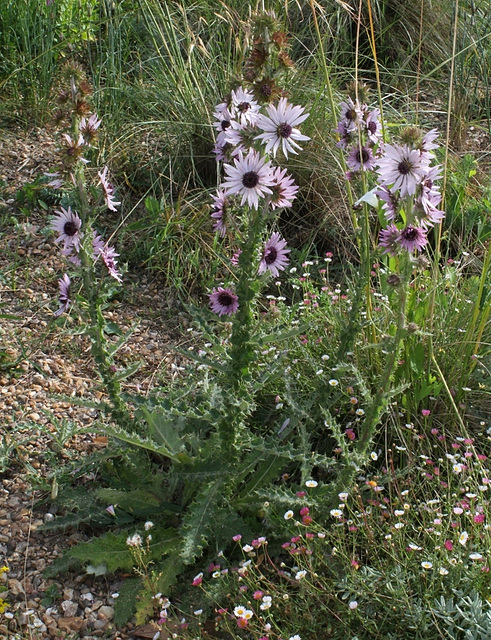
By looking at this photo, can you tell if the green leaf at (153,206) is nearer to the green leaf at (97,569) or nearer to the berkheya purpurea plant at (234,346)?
the berkheya purpurea plant at (234,346)

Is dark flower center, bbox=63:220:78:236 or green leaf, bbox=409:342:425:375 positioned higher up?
green leaf, bbox=409:342:425:375

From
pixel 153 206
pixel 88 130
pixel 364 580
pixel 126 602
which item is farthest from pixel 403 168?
pixel 153 206

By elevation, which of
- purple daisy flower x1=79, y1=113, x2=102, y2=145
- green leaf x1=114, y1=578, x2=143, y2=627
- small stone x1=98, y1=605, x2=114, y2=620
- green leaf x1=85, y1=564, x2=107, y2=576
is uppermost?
purple daisy flower x1=79, y1=113, x2=102, y2=145

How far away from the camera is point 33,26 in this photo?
450cm

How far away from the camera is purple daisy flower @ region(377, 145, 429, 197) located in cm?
178

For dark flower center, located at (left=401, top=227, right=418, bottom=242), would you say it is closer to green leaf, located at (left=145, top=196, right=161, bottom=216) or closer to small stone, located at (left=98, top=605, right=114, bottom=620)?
small stone, located at (left=98, top=605, right=114, bottom=620)

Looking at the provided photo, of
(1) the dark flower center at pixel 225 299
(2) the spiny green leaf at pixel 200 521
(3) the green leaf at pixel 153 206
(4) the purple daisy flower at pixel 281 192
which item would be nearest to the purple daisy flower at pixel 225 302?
(1) the dark flower center at pixel 225 299

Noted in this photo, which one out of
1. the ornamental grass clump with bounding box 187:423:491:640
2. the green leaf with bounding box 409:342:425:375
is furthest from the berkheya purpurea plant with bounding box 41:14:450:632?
the green leaf with bounding box 409:342:425:375

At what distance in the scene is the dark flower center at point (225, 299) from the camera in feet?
6.64

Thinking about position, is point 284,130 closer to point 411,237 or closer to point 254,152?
point 254,152

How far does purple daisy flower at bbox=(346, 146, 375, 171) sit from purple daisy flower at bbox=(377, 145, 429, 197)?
0.42 m

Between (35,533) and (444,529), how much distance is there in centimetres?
132

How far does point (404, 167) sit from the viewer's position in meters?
1.79

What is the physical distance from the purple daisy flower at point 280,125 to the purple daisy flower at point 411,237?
0.38 m
